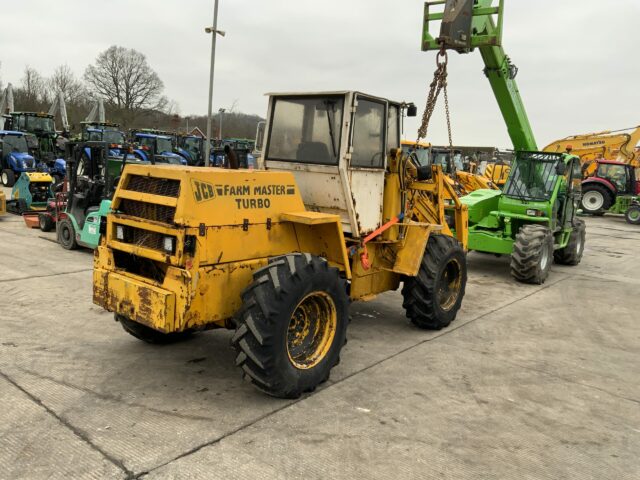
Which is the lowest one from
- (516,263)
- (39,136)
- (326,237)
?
(516,263)

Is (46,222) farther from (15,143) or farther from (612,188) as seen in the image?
(612,188)

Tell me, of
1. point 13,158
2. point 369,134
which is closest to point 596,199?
point 369,134

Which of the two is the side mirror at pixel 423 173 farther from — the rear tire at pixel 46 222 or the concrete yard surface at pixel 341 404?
the rear tire at pixel 46 222

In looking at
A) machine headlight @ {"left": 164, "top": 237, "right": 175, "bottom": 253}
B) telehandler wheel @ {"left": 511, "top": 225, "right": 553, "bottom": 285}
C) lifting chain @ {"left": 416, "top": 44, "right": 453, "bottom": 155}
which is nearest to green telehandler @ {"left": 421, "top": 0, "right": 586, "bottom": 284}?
telehandler wheel @ {"left": 511, "top": 225, "right": 553, "bottom": 285}

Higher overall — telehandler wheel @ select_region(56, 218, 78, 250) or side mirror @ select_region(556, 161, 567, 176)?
side mirror @ select_region(556, 161, 567, 176)

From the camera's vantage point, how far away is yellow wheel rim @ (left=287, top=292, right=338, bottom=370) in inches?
165

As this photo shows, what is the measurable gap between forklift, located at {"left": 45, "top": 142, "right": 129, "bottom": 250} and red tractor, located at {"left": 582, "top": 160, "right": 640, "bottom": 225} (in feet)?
60.7

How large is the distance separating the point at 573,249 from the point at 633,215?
11.5 m

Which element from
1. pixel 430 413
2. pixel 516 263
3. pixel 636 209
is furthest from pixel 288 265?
pixel 636 209

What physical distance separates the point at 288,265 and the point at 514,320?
398 cm

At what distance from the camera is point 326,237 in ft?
15.3

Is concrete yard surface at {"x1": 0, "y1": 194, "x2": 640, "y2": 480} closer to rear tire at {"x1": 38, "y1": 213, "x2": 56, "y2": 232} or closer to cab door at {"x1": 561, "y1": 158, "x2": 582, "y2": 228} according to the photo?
cab door at {"x1": 561, "y1": 158, "x2": 582, "y2": 228}

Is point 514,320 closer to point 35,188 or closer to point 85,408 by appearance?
point 85,408

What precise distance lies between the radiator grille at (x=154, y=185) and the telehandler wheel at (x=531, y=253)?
248 inches
